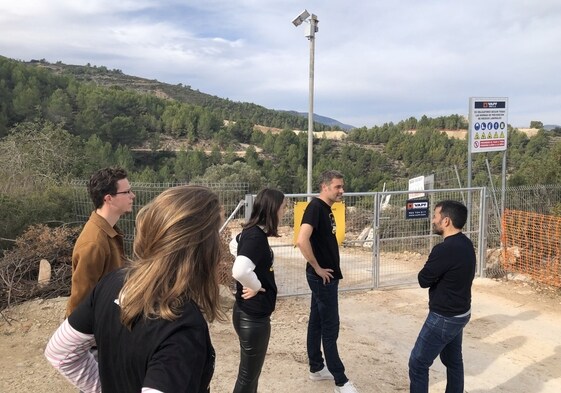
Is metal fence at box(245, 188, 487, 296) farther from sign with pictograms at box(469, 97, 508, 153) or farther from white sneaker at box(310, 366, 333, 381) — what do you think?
white sneaker at box(310, 366, 333, 381)

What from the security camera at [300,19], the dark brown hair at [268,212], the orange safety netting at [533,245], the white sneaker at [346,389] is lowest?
the white sneaker at [346,389]

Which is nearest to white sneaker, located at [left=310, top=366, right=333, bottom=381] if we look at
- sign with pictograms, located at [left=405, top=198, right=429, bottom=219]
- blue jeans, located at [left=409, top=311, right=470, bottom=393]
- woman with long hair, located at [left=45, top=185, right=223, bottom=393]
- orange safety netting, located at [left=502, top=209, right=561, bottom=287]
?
blue jeans, located at [left=409, top=311, right=470, bottom=393]

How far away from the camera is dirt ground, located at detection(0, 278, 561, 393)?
4285mm

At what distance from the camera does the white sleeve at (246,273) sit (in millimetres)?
2914

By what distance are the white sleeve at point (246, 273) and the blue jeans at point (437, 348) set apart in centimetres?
132

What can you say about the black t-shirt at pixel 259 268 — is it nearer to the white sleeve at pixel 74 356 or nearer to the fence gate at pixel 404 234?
the white sleeve at pixel 74 356

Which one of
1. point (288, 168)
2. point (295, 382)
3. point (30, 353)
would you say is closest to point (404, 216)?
point (295, 382)

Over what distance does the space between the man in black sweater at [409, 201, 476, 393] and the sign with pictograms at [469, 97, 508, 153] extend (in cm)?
609

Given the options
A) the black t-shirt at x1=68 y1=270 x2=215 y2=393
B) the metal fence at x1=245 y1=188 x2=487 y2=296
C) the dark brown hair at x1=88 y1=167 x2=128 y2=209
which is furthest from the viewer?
the metal fence at x1=245 y1=188 x2=487 y2=296

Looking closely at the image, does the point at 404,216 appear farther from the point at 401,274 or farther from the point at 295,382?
the point at 295,382

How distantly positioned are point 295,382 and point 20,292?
13.1 ft

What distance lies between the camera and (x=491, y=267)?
8.69 m

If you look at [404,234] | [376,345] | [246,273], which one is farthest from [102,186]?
[404,234]

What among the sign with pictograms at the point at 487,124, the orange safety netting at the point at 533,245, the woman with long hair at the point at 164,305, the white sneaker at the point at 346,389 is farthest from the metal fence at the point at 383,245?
the woman with long hair at the point at 164,305
